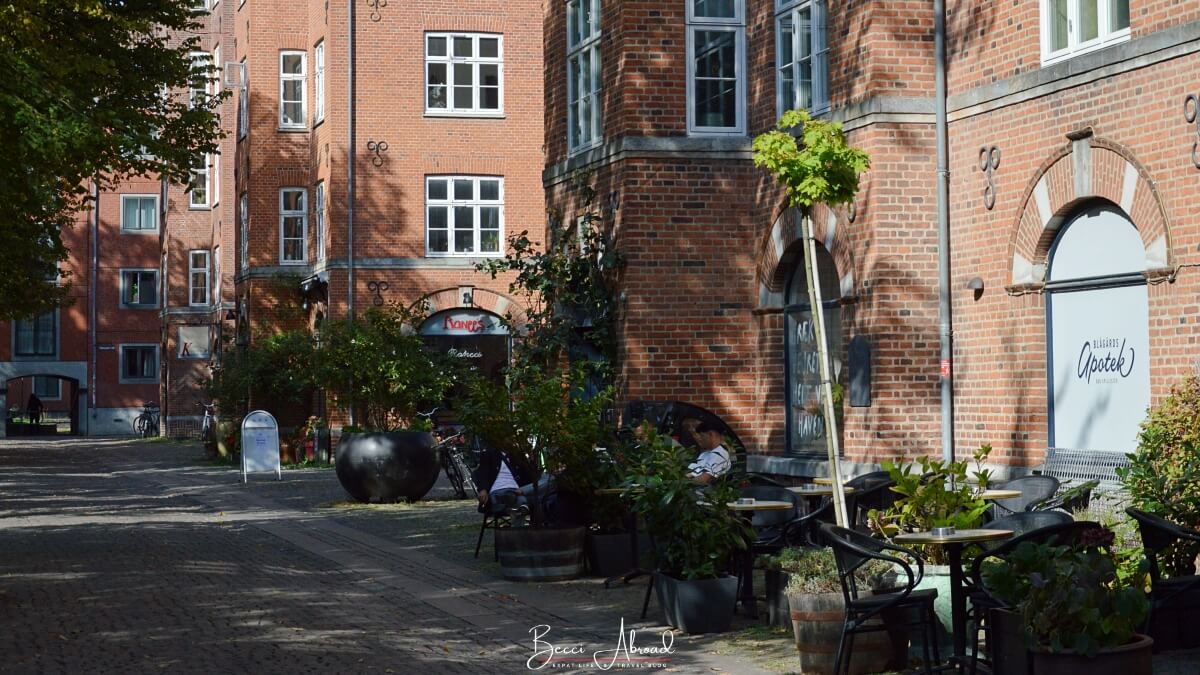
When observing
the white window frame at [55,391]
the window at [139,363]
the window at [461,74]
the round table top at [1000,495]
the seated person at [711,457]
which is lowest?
the round table top at [1000,495]

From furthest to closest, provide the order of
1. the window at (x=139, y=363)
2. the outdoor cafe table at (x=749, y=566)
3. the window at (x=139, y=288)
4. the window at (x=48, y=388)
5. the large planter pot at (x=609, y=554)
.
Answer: the window at (x=48, y=388) → the window at (x=139, y=363) → the window at (x=139, y=288) → the large planter pot at (x=609, y=554) → the outdoor cafe table at (x=749, y=566)

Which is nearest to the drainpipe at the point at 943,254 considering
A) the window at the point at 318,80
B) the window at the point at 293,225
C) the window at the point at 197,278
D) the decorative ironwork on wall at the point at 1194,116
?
the decorative ironwork on wall at the point at 1194,116

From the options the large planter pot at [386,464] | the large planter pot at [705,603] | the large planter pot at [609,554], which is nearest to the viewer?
the large planter pot at [705,603]

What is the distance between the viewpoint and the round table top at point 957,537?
7.98 meters

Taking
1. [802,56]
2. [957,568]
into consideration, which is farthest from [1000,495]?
[802,56]

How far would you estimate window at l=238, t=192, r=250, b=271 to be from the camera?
36.8 meters

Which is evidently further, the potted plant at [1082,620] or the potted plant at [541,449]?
the potted plant at [541,449]

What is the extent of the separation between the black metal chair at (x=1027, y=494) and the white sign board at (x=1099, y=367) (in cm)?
124

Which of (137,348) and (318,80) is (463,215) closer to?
(318,80)

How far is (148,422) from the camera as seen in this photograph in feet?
186

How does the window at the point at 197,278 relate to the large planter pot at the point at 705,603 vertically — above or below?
above

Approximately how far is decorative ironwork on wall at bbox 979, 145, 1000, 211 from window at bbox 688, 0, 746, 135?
13.3 ft

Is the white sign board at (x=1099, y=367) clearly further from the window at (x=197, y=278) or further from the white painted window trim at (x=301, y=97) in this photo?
the window at (x=197, y=278)

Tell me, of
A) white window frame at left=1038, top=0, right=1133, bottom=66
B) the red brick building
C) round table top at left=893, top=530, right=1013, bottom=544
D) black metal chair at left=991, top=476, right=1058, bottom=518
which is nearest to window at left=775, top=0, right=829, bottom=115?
the red brick building
